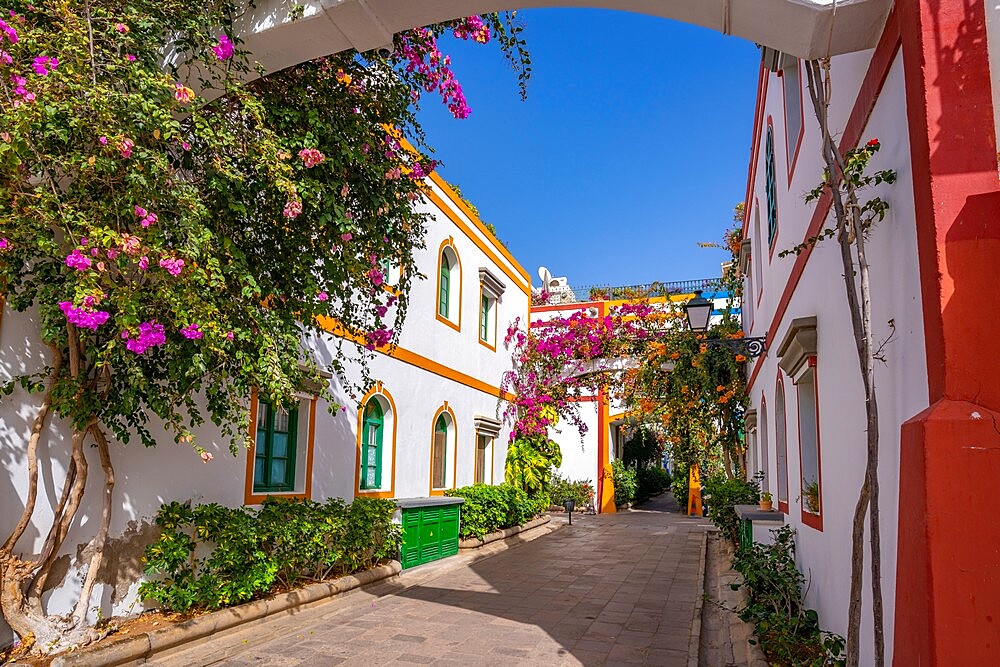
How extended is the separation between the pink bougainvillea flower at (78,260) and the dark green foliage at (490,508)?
30.2 ft

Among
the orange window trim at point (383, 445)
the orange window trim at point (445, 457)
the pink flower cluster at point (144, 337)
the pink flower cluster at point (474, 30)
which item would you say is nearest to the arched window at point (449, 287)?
the orange window trim at point (445, 457)

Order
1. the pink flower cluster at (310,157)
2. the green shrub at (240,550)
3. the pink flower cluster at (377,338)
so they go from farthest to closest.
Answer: the pink flower cluster at (377,338) → the green shrub at (240,550) → the pink flower cluster at (310,157)

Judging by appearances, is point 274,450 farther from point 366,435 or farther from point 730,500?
point 730,500

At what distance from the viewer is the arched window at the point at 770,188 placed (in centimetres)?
861

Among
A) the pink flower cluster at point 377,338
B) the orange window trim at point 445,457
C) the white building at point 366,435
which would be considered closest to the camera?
the white building at point 366,435

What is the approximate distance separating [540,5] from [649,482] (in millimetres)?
26330

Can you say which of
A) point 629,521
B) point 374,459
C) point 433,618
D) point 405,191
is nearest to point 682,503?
point 629,521

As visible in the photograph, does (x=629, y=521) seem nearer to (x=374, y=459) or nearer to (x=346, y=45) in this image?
(x=374, y=459)

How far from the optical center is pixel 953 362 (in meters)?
2.62

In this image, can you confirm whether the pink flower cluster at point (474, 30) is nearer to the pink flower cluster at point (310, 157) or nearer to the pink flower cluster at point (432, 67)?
the pink flower cluster at point (432, 67)

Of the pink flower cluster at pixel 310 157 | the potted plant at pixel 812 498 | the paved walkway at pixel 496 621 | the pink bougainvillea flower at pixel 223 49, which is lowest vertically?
the paved walkway at pixel 496 621

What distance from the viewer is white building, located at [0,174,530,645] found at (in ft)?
17.8

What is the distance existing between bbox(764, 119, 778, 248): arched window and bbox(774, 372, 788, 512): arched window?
73.8 inches

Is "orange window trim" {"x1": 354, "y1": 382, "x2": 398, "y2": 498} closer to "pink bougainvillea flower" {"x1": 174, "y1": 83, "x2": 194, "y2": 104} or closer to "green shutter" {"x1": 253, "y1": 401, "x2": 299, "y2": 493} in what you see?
"green shutter" {"x1": 253, "y1": 401, "x2": 299, "y2": 493}
